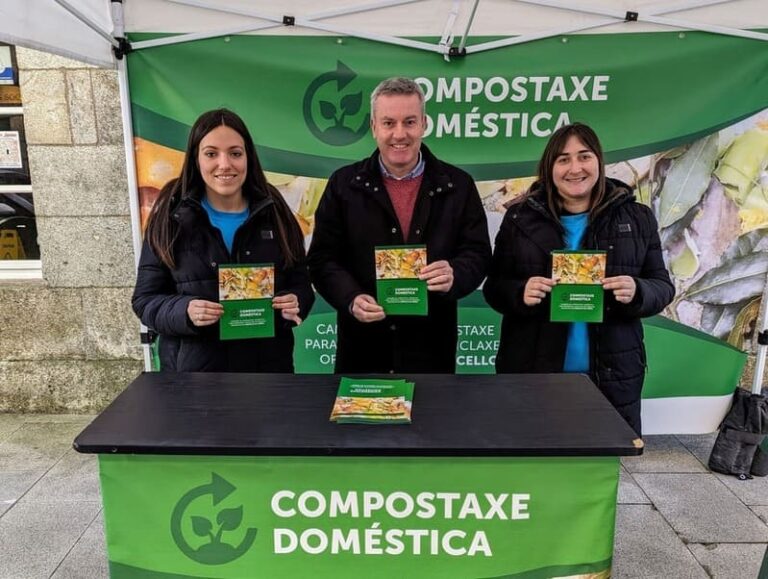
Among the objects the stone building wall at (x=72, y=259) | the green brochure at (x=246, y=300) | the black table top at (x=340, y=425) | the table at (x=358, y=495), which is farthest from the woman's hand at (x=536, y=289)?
the stone building wall at (x=72, y=259)

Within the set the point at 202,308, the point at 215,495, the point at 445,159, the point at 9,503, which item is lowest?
the point at 9,503

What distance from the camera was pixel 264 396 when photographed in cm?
173

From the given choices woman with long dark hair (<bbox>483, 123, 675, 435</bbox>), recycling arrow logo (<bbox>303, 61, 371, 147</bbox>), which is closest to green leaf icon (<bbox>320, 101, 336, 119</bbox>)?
recycling arrow logo (<bbox>303, 61, 371, 147</bbox>)

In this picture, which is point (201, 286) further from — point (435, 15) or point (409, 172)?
Answer: point (435, 15)

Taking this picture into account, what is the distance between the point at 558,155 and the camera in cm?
214

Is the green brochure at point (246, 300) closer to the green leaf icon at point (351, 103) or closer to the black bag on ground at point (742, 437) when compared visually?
the green leaf icon at point (351, 103)

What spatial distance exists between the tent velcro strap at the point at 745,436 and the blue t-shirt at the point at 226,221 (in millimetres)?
2773

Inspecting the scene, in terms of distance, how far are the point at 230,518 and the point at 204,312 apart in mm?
679

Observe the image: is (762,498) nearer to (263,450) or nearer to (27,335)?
(263,450)

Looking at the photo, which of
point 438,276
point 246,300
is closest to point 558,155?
point 438,276

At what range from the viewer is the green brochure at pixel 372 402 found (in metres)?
1.54

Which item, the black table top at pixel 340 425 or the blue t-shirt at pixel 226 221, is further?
the blue t-shirt at pixel 226 221

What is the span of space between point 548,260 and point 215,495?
135 cm

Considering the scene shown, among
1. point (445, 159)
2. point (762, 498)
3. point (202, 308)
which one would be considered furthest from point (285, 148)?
point (762, 498)
